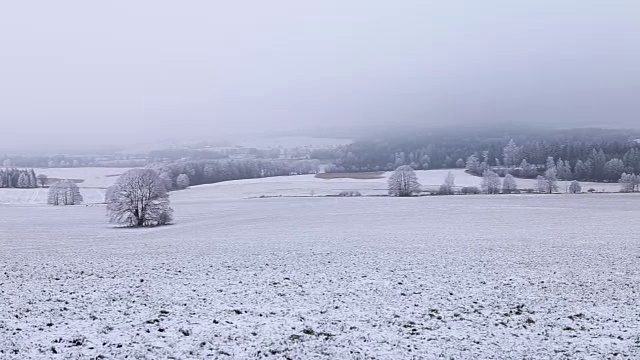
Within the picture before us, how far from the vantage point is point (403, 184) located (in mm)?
94062

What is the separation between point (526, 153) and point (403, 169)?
45.5 meters

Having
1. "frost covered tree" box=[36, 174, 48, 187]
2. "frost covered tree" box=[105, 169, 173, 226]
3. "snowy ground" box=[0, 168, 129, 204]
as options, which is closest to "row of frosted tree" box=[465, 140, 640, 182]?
"frost covered tree" box=[105, 169, 173, 226]

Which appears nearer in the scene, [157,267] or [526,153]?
[157,267]

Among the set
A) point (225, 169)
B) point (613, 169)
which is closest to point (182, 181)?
point (225, 169)

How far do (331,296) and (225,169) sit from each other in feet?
395

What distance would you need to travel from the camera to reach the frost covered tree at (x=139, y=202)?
2244 inches

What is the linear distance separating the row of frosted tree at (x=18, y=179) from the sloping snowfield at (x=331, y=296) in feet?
335

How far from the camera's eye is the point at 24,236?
42688mm

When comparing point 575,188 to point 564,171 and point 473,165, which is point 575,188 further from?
point 473,165

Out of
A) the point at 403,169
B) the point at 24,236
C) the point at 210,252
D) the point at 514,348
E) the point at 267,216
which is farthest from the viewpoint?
the point at 403,169

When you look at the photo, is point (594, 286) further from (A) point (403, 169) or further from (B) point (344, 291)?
(A) point (403, 169)

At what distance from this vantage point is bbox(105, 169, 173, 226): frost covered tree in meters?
57.0

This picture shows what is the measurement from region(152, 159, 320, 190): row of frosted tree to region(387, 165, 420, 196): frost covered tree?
1951 inches

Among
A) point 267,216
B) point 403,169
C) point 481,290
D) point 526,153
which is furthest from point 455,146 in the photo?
point 481,290
